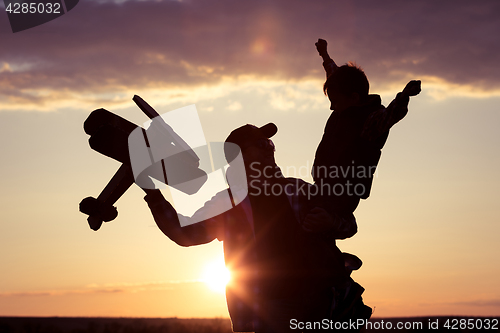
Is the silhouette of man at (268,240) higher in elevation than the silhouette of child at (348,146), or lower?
lower

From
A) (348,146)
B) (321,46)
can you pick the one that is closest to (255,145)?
(348,146)

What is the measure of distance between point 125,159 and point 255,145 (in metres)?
1.38

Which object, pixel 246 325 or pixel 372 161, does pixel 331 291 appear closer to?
pixel 246 325

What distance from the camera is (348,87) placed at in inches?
251

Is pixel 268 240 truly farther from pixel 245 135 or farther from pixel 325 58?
pixel 325 58

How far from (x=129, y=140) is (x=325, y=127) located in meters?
2.07

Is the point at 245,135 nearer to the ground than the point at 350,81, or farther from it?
nearer to the ground

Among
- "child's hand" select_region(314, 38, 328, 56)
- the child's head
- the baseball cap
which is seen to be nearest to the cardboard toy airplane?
the baseball cap

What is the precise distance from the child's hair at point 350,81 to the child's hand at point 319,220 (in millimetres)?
1287

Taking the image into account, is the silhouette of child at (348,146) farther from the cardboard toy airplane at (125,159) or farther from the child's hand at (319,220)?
the cardboard toy airplane at (125,159)

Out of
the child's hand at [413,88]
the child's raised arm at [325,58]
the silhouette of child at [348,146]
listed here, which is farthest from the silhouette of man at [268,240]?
the child's hand at [413,88]

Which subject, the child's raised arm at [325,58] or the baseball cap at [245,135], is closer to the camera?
the baseball cap at [245,135]

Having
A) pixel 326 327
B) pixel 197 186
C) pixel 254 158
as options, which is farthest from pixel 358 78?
pixel 326 327

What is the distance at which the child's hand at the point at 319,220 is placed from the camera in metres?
6.11
